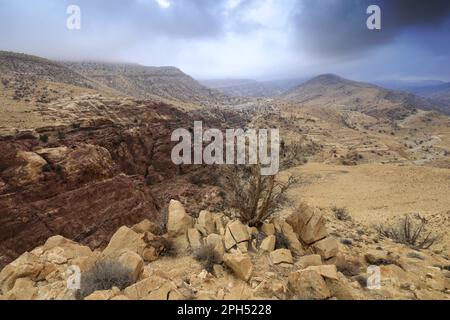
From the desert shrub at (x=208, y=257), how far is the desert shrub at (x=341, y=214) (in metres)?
12.2

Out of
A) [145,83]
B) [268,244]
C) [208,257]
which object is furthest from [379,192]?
[145,83]

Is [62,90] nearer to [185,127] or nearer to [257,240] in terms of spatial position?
[185,127]

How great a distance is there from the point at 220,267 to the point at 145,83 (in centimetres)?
9879

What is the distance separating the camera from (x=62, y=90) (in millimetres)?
33375

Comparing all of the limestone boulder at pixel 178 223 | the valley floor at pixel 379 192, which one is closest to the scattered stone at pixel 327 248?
the limestone boulder at pixel 178 223

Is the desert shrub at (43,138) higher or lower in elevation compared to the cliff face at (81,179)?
higher

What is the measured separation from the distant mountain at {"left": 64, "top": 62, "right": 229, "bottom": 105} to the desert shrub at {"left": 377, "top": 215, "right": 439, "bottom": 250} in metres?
68.4

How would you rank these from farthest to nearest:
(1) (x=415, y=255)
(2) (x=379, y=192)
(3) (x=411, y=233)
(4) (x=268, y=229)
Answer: (2) (x=379, y=192) → (3) (x=411, y=233) → (1) (x=415, y=255) → (4) (x=268, y=229)

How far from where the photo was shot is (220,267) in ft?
22.0

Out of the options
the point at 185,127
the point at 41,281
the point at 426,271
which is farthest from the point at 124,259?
the point at 185,127

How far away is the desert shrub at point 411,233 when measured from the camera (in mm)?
12523

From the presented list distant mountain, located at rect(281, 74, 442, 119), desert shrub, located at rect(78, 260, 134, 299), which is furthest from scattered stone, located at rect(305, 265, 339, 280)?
distant mountain, located at rect(281, 74, 442, 119)

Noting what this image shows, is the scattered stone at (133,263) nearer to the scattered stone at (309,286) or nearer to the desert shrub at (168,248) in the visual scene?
the desert shrub at (168,248)

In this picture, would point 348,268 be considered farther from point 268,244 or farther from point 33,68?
point 33,68
